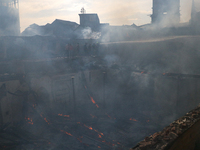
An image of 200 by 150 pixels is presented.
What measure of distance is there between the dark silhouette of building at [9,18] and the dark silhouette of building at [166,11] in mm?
25404

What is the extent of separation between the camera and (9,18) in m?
26.8

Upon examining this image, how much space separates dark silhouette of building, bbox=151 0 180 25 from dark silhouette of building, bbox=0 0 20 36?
2540 centimetres

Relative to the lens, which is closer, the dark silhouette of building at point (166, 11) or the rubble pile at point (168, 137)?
the rubble pile at point (168, 137)

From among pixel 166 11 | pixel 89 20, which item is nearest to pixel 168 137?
pixel 166 11

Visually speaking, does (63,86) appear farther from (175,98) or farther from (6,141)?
(175,98)

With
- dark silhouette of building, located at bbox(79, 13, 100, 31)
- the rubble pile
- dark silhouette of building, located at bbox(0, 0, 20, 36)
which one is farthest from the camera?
dark silhouette of building, located at bbox(79, 13, 100, 31)

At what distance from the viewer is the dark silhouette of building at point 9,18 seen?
25.9 metres

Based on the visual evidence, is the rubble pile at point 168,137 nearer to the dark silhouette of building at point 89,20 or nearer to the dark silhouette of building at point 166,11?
the dark silhouette of building at point 166,11

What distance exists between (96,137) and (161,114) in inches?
239

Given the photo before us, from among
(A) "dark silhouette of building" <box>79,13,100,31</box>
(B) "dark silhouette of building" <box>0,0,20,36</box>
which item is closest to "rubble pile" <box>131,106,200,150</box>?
(B) "dark silhouette of building" <box>0,0,20,36</box>

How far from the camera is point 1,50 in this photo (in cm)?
1852

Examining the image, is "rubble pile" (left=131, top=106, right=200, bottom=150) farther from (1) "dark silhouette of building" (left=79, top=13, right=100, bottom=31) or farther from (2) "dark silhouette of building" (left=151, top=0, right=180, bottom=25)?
(1) "dark silhouette of building" (left=79, top=13, right=100, bottom=31)

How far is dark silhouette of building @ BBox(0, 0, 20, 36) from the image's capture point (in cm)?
2586

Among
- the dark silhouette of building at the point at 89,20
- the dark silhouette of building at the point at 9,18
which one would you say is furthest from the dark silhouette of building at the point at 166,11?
the dark silhouette of building at the point at 9,18
